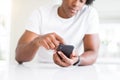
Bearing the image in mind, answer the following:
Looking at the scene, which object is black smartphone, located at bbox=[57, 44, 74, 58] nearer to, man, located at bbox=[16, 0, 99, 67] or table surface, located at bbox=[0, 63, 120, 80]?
table surface, located at bbox=[0, 63, 120, 80]

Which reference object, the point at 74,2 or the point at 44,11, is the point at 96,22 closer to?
the point at 74,2

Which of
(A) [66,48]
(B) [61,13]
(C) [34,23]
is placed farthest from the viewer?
(B) [61,13]

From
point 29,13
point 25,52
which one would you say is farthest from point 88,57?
point 29,13

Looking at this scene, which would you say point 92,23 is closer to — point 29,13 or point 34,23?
point 34,23

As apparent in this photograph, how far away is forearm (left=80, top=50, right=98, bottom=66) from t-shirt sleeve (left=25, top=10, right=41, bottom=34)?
1.07 ft

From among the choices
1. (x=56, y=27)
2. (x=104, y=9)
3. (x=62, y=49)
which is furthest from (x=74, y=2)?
(x=104, y=9)

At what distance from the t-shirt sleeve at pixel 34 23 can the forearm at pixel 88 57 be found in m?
0.33

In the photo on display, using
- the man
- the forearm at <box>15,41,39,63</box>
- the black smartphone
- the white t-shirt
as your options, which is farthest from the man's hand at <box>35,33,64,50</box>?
the white t-shirt

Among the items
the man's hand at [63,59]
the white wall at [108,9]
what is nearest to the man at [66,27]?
the man's hand at [63,59]

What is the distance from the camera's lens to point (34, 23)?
1.48 m

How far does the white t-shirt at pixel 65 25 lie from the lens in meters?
1.53

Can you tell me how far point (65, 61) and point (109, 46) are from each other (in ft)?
5.16

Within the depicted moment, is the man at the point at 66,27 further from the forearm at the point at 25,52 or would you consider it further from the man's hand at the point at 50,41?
the man's hand at the point at 50,41

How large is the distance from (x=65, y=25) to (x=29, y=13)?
4.01ft
